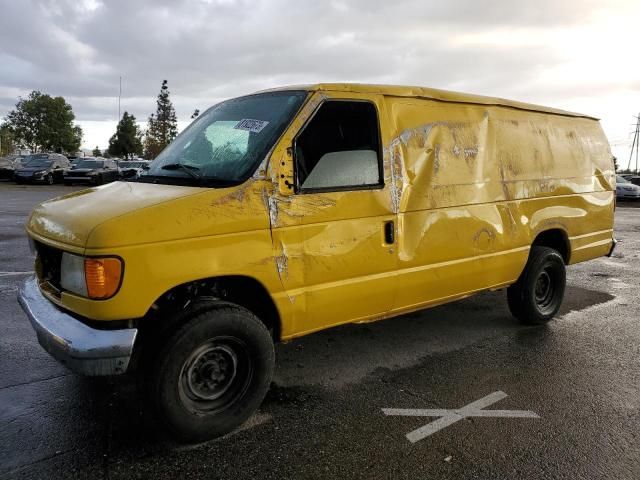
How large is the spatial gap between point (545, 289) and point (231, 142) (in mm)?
3818

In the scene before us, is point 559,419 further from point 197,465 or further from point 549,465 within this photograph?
point 197,465

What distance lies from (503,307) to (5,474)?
16.9 ft

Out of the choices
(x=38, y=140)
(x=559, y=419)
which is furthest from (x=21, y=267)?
(x=38, y=140)

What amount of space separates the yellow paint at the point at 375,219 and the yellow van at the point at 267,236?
1 centimetres

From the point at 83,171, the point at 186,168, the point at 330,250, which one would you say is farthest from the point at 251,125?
the point at 83,171

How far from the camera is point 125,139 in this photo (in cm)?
8069

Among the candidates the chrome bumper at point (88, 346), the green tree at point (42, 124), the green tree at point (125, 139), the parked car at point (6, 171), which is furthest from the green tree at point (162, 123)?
the chrome bumper at point (88, 346)

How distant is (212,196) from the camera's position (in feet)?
9.91

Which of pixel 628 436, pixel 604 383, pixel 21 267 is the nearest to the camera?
pixel 628 436

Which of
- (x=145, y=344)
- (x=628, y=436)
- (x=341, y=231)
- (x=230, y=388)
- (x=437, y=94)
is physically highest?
(x=437, y=94)

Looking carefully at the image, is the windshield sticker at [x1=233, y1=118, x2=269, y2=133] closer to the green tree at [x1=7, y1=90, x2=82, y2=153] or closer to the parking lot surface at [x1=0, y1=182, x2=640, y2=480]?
the parking lot surface at [x1=0, y1=182, x2=640, y2=480]

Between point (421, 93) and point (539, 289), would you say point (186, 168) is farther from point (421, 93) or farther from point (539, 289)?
point (539, 289)

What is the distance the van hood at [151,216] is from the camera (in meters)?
2.75

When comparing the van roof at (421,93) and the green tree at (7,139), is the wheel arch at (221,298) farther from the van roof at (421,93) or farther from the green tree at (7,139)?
the green tree at (7,139)
